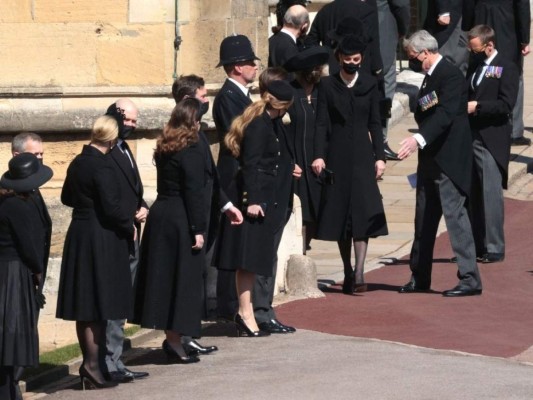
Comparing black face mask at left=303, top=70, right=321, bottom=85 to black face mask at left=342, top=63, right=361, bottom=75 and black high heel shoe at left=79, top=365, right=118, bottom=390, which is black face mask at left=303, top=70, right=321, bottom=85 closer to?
black face mask at left=342, top=63, right=361, bottom=75

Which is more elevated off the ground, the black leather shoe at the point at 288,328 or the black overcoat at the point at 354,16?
the black overcoat at the point at 354,16

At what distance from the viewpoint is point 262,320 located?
38.5 feet

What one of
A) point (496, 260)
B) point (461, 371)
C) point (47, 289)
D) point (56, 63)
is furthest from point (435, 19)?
point (461, 371)

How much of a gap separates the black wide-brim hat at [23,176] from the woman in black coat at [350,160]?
3.52m

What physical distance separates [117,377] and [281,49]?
5193 millimetres

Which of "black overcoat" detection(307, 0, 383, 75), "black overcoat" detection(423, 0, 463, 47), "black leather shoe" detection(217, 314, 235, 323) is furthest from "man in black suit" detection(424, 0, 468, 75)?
"black leather shoe" detection(217, 314, 235, 323)

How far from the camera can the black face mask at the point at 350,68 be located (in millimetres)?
13016

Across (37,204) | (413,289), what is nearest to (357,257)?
(413,289)

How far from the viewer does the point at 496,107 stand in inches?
555

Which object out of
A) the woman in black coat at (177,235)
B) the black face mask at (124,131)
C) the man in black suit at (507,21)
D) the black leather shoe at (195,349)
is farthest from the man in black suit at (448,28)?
the black face mask at (124,131)

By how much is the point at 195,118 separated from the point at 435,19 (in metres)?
8.47

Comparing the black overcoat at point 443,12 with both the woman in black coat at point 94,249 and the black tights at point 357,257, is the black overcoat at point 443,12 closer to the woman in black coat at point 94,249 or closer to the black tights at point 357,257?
the black tights at point 357,257

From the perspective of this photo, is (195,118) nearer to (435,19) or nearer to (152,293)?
(152,293)

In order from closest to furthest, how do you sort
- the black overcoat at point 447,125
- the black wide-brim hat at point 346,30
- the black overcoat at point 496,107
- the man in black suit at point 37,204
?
1. the man in black suit at point 37,204
2. the black overcoat at point 447,125
3. the black wide-brim hat at point 346,30
4. the black overcoat at point 496,107
